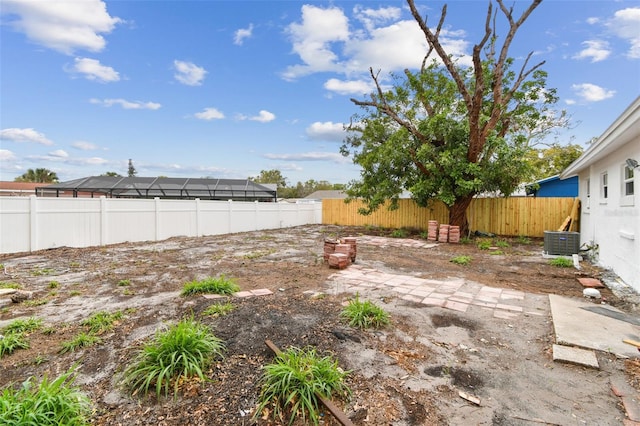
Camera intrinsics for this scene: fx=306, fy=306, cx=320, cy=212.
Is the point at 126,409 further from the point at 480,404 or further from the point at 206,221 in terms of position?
the point at 206,221

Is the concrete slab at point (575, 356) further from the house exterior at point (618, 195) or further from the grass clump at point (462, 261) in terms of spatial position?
the grass clump at point (462, 261)

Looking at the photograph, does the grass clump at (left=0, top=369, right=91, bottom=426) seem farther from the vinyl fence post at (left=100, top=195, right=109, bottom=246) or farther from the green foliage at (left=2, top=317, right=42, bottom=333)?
the vinyl fence post at (left=100, top=195, right=109, bottom=246)

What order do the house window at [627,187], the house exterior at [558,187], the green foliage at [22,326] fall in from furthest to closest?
the house exterior at [558,187] < the house window at [627,187] < the green foliage at [22,326]

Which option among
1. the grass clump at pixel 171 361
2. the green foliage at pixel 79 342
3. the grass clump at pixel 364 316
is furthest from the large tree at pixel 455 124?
the green foliage at pixel 79 342

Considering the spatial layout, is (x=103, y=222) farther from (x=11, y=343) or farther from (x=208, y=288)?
(x=11, y=343)

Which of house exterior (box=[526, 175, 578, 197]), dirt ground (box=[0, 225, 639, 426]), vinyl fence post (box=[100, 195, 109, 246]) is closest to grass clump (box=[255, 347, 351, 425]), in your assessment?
dirt ground (box=[0, 225, 639, 426])

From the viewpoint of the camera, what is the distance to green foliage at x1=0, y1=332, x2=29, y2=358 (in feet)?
8.58

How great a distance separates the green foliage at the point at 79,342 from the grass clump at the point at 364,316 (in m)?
2.36

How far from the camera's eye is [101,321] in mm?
3170

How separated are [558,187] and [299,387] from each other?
17937mm

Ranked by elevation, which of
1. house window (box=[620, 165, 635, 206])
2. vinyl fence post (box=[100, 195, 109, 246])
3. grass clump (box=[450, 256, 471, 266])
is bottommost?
grass clump (box=[450, 256, 471, 266])

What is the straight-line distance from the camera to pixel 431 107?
1177 cm

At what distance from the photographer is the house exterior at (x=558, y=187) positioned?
14.3 meters

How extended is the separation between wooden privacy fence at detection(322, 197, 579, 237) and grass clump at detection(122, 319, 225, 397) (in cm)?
1208
